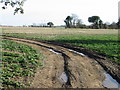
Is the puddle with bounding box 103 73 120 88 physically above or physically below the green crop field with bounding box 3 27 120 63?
below

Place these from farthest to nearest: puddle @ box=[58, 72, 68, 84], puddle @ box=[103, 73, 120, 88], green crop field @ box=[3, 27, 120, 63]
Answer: green crop field @ box=[3, 27, 120, 63] → puddle @ box=[58, 72, 68, 84] → puddle @ box=[103, 73, 120, 88]

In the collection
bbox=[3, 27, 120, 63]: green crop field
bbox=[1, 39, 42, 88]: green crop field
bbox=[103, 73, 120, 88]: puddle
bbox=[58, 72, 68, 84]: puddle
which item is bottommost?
bbox=[103, 73, 120, 88]: puddle

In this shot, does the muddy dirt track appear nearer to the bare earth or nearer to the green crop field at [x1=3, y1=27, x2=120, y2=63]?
the bare earth

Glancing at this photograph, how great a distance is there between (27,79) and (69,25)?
109628 millimetres

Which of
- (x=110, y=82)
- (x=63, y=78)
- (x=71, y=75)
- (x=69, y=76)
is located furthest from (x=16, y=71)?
(x=110, y=82)

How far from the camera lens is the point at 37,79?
35.7ft

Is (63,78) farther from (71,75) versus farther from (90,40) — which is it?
(90,40)

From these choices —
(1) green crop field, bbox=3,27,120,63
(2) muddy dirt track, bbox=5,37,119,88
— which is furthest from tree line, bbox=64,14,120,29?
(2) muddy dirt track, bbox=5,37,119,88

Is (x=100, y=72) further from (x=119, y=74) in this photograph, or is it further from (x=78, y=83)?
(x=78, y=83)

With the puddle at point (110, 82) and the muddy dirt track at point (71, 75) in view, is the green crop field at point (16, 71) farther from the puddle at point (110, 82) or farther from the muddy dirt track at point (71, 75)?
the puddle at point (110, 82)

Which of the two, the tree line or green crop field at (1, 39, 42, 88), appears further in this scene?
the tree line

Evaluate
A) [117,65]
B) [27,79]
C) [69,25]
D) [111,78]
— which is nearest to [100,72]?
[111,78]

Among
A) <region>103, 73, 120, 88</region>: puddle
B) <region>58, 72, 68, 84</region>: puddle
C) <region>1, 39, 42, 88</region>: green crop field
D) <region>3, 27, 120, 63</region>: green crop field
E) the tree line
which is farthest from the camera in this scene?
the tree line

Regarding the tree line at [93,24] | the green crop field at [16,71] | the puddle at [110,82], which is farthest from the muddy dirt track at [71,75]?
the tree line at [93,24]
